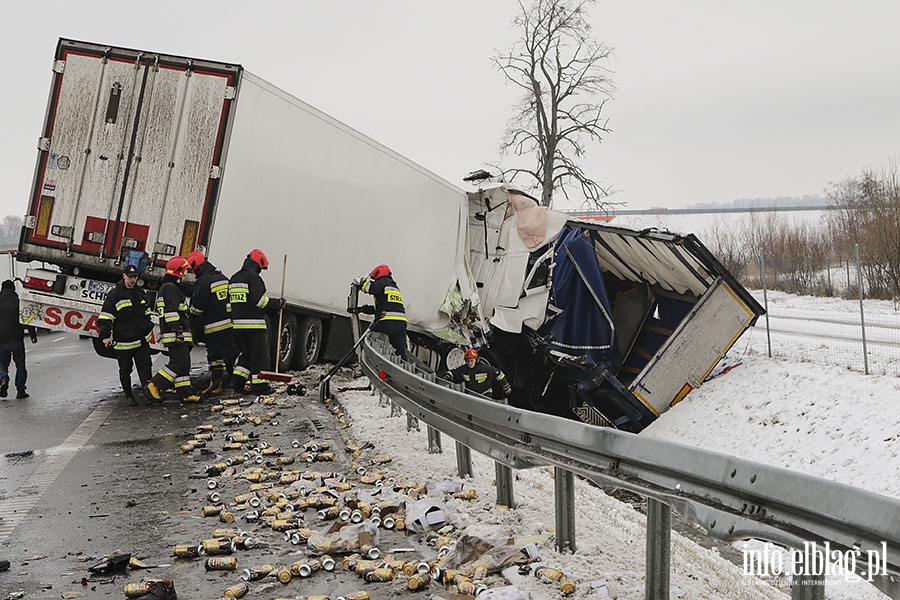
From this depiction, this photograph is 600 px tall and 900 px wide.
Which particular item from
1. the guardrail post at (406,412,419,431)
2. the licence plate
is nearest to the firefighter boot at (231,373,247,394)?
→ the licence plate

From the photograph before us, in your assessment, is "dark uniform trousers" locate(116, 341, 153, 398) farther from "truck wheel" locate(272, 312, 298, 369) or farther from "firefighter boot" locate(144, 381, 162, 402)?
"truck wheel" locate(272, 312, 298, 369)

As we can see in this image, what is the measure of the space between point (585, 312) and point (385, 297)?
4280mm

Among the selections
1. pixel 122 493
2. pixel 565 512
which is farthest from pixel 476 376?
pixel 565 512

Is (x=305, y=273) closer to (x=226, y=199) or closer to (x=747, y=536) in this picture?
(x=226, y=199)

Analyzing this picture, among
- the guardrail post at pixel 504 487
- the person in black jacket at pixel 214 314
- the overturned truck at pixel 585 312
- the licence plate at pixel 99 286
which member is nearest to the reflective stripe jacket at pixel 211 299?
the person in black jacket at pixel 214 314

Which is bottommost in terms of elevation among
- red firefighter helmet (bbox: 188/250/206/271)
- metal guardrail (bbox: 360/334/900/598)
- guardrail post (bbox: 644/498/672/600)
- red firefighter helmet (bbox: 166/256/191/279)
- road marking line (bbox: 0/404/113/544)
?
road marking line (bbox: 0/404/113/544)

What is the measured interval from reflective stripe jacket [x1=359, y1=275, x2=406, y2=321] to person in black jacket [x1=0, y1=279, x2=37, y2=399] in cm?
435

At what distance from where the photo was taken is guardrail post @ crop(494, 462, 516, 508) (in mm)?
5356

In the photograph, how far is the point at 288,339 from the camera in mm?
12844

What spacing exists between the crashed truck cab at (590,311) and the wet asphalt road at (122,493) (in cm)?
512

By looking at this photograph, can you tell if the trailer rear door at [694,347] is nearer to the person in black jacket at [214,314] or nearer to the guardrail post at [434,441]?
the person in black jacket at [214,314]

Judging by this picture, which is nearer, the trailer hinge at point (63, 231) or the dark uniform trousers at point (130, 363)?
the dark uniform trousers at point (130, 363)

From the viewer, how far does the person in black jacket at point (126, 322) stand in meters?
10.4

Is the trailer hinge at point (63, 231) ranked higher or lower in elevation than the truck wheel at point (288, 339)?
higher
